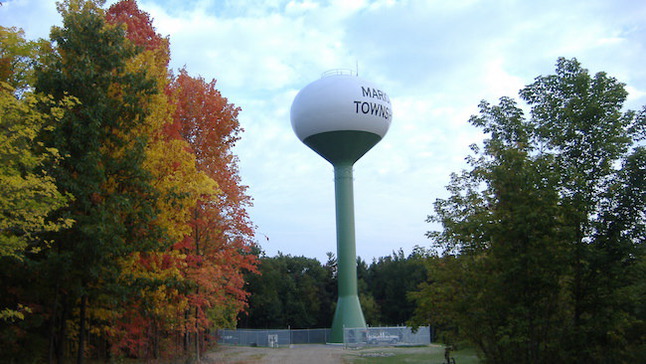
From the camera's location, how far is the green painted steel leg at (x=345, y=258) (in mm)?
36719

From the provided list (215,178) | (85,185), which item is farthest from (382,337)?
(85,185)

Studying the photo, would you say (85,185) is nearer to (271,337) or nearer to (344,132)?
(344,132)

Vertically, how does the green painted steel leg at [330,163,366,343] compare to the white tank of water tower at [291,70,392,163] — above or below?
below

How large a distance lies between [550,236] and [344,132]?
24617 millimetres

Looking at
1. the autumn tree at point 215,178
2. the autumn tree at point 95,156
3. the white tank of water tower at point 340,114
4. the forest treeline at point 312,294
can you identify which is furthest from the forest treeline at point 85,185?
the forest treeline at point 312,294

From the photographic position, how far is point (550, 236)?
11.6 meters

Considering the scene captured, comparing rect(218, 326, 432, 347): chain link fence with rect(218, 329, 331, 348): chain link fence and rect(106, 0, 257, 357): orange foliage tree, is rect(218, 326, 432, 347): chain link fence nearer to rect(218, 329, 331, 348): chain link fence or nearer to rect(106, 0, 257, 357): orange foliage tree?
rect(218, 329, 331, 348): chain link fence

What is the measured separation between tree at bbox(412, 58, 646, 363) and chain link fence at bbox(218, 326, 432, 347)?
2077 cm

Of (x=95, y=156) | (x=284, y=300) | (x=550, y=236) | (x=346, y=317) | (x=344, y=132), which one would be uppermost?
(x=344, y=132)

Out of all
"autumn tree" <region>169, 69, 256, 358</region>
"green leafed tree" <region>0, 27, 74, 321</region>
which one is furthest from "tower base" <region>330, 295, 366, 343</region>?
"green leafed tree" <region>0, 27, 74, 321</region>

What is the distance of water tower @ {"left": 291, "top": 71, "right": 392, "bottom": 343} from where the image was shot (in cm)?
3547

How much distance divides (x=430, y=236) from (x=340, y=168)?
2428cm

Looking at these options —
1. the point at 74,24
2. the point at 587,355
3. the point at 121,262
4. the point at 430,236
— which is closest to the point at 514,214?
the point at 430,236

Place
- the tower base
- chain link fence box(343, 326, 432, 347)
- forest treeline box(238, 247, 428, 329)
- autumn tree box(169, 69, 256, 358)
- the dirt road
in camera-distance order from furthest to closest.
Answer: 1. forest treeline box(238, 247, 428, 329)
2. the tower base
3. chain link fence box(343, 326, 432, 347)
4. the dirt road
5. autumn tree box(169, 69, 256, 358)
